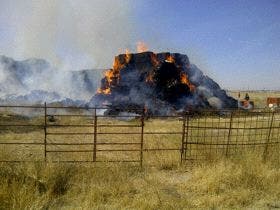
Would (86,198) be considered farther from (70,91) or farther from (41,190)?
(70,91)

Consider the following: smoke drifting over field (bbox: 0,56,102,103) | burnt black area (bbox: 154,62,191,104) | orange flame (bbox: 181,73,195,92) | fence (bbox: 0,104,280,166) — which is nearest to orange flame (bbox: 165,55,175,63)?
burnt black area (bbox: 154,62,191,104)

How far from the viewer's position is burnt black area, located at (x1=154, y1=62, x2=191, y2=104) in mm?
38188

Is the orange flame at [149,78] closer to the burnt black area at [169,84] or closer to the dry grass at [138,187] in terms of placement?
the burnt black area at [169,84]

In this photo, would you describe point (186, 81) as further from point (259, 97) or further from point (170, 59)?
point (259, 97)

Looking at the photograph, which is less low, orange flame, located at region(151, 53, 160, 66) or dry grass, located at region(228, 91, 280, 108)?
orange flame, located at region(151, 53, 160, 66)

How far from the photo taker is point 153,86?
38.3 m

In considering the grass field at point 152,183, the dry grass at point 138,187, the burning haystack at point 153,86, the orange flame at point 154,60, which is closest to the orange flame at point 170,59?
the burning haystack at point 153,86

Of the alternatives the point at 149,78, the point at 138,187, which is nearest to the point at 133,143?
the point at 138,187

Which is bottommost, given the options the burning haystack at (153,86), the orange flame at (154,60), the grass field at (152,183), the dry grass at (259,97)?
the dry grass at (259,97)

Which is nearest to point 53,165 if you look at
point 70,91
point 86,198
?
point 86,198

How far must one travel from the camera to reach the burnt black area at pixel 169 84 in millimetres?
38188

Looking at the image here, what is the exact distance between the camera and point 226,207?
9.12m

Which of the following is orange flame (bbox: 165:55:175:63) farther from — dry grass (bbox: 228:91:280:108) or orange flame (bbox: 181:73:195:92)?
dry grass (bbox: 228:91:280:108)

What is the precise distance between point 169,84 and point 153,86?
172cm
